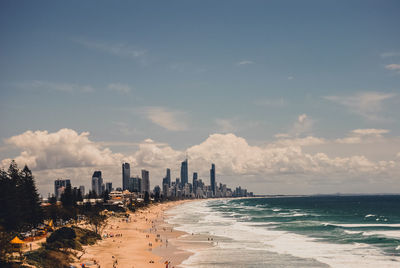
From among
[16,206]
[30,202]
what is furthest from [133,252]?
[30,202]

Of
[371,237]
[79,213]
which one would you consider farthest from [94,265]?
[79,213]

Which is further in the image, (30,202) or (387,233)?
(387,233)

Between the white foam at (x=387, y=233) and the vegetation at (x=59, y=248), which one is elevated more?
the vegetation at (x=59, y=248)

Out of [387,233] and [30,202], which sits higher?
[30,202]

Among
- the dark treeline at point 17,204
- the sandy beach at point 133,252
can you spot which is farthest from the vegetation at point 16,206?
the sandy beach at point 133,252

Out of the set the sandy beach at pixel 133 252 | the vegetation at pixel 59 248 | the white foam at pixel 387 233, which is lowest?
the white foam at pixel 387 233

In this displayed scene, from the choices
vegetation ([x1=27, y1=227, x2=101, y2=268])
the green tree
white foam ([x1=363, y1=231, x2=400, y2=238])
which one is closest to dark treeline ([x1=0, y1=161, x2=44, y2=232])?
the green tree

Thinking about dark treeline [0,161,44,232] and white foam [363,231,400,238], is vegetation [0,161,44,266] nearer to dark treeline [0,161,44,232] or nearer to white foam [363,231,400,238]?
dark treeline [0,161,44,232]

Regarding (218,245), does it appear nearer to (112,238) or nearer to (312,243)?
(312,243)

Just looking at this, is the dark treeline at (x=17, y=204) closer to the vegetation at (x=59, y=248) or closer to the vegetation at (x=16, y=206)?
the vegetation at (x=16, y=206)

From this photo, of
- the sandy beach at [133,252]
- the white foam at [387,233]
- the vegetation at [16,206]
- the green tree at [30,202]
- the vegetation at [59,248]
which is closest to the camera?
the vegetation at [59,248]

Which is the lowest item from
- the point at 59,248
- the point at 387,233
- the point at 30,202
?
the point at 387,233

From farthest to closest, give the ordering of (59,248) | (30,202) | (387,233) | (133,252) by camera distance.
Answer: (387,233) < (30,202) < (133,252) < (59,248)

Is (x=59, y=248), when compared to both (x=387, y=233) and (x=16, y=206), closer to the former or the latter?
(x=16, y=206)
